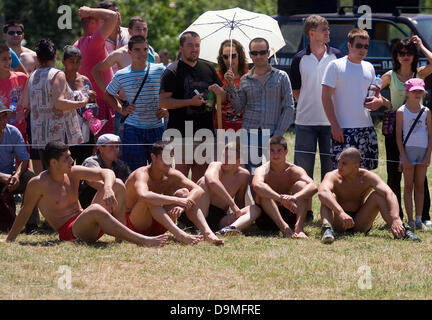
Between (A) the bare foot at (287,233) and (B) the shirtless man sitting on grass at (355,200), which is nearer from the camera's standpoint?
(B) the shirtless man sitting on grass at (355,200)

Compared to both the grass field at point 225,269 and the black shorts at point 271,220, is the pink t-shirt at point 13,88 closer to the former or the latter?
the grass field at point 225,269

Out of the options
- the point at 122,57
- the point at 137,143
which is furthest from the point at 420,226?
the point at 122,57

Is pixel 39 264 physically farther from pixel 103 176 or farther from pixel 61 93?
pixel 61 93

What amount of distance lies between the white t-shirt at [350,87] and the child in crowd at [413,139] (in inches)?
14.3

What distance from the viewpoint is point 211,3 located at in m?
27.1

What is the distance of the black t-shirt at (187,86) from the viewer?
29.0 ft

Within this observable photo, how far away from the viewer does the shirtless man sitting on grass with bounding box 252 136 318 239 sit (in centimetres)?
845

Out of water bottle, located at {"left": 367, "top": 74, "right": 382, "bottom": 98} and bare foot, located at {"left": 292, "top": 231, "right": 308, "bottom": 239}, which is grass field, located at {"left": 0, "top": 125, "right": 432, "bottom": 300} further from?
water bottle, located at {"left": 367, "top": 74, "right": 382, "bottom": 98}

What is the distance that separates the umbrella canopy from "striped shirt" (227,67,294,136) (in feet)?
1.87

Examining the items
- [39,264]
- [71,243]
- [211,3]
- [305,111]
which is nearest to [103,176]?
[71,243]

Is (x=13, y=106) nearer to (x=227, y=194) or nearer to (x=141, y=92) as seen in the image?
(x=141, y=92)

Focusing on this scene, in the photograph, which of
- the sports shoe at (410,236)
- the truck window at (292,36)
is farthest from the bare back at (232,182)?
the truck window at (292,36)

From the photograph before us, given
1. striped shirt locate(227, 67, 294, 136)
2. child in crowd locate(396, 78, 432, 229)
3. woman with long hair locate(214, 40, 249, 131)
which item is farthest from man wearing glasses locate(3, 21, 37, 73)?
child in crowd locate(396, 78, 432, 229)
